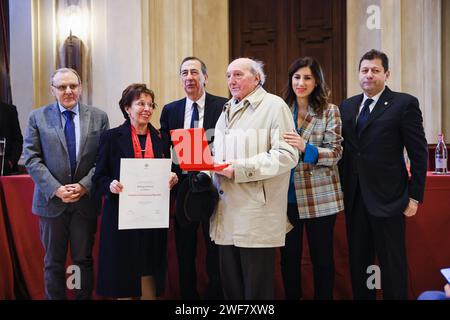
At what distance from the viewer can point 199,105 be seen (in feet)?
11.2

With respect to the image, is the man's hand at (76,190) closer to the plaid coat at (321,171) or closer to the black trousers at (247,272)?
the black trousers at (247,272)

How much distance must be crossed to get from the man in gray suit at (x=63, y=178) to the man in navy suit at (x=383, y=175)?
5.34 feet

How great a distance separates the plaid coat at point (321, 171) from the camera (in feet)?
9.52

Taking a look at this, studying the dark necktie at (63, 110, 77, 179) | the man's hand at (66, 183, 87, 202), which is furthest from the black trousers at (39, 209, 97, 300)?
the dark necktie at (63, 110, 77, 179)

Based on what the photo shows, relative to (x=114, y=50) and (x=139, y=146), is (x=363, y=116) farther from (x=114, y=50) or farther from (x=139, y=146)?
(x=114, y=50)

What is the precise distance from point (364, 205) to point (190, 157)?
1.15m

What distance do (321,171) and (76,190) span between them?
1.48m

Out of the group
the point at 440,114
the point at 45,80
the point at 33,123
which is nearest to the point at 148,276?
the point at 33,123

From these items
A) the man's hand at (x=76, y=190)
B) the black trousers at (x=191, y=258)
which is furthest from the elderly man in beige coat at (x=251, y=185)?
the man's hand at (x=76, y=190)

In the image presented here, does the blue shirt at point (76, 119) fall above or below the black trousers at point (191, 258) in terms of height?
above

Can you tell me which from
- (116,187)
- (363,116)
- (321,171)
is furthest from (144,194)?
(363,116)

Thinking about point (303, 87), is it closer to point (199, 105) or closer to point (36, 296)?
point (199, 105)

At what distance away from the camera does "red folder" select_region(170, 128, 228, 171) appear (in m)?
2.50

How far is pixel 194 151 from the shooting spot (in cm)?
252
